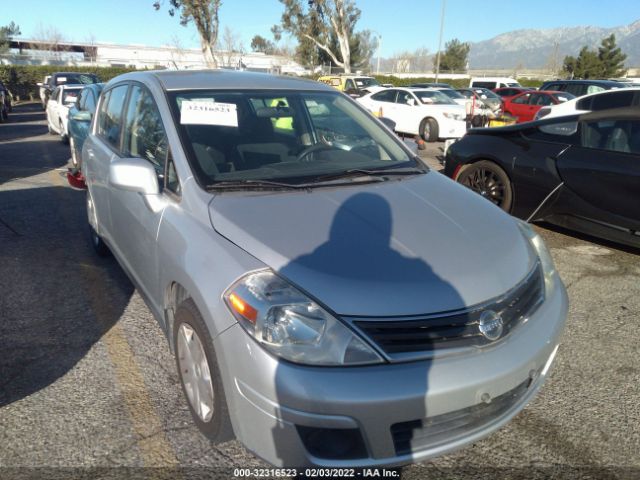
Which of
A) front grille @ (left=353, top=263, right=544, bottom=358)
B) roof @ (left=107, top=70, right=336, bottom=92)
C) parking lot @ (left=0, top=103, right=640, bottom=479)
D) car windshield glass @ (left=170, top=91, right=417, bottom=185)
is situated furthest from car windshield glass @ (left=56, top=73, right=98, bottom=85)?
front grille @ (left=353, top=263, right=544, bottom=358)

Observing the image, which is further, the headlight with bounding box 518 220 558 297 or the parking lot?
the headlight with bounding box 518 220 558 297

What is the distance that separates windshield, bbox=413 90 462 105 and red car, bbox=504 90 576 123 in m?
2.72

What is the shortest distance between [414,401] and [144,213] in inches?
74.7

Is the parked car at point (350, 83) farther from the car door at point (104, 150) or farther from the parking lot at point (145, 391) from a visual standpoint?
the parking lot at point (145, 391)

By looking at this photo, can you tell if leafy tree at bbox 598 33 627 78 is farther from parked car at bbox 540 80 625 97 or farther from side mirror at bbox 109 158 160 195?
side mirror at bbox 109 158 160 195

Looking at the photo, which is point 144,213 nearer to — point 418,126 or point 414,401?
point 414,401

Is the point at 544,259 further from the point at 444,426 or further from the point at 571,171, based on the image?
the point at 571,171

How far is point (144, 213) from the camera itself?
2.89m

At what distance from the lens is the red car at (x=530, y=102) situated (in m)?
16.1

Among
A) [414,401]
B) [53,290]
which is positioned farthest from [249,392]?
[53,290]

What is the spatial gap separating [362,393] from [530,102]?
17388mm

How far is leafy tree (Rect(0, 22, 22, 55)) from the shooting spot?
173 ft

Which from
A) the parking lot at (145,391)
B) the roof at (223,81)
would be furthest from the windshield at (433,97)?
the roof at (223,81)

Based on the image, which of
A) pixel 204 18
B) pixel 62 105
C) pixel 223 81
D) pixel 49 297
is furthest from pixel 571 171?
pixel 204 18
